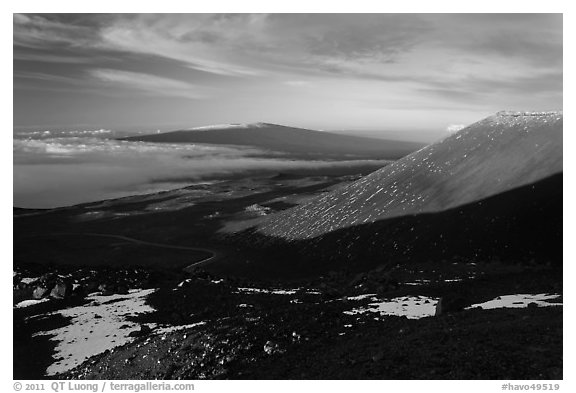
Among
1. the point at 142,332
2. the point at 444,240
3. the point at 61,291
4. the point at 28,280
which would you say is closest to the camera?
the point at 142,332

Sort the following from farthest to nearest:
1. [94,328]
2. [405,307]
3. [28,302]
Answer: [28,302], [94,328], [405,307]

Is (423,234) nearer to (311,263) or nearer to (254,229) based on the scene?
(311,263)

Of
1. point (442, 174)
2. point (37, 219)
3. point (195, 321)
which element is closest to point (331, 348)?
point (195, 321)

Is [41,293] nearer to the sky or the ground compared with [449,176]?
nearer to the ground

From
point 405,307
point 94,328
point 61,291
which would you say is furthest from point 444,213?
point 94,328

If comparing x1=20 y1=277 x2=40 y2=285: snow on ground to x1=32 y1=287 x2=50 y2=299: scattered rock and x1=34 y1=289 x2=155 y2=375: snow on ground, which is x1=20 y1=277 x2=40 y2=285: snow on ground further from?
x1=34 y1=289 x2=155 y2=375: snow on ground

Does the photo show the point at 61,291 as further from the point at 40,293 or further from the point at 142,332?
the point at 142,332

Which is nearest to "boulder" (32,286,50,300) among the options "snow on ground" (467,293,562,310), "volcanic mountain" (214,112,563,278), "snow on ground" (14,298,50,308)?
"snow on ground" (14,298,50,308)
